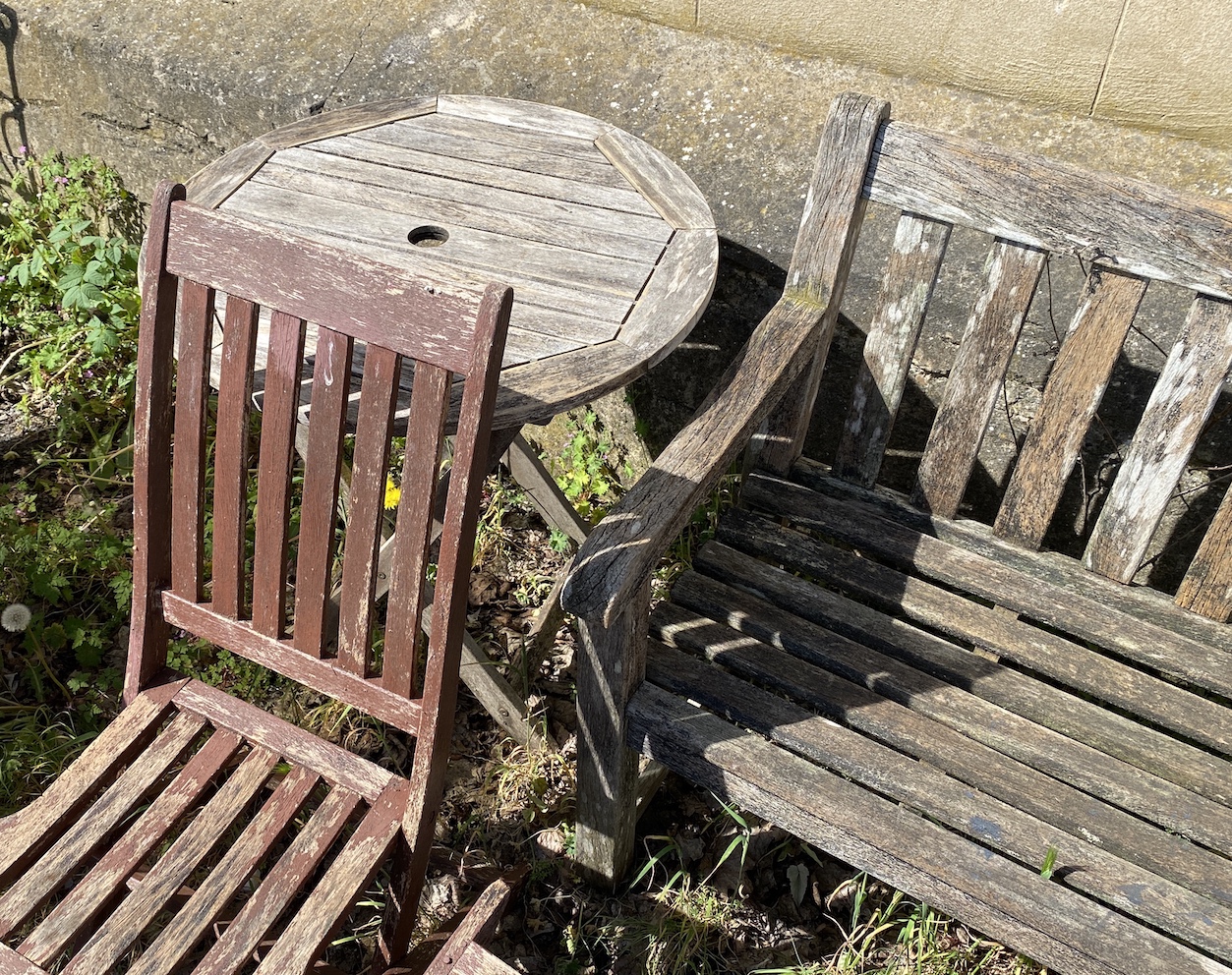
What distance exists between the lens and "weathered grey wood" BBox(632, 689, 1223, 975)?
1.56 metres

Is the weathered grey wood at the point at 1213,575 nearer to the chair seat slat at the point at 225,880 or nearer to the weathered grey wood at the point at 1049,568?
the weathered grey wood at the point at 1049,568

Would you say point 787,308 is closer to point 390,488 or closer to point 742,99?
point 742,99

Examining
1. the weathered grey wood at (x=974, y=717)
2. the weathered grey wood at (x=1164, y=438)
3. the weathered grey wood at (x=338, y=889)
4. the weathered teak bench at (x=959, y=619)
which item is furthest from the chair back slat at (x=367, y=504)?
the weathered grey wood at (x=1164, y=438)

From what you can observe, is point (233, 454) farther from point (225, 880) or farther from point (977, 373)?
point (977, 373)

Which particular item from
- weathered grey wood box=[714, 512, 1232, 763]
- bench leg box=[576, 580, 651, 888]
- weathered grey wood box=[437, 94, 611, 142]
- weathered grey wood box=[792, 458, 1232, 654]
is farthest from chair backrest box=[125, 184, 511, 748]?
weathered grey wood box=[792, 458, 1232, 654]

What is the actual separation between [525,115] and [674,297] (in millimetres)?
801

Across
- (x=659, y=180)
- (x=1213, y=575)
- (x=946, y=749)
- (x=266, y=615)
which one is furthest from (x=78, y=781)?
(x=1213, y=575)

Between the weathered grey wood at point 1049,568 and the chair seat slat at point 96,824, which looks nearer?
the chair seat slat at point 96,824

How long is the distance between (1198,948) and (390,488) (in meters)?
2.04

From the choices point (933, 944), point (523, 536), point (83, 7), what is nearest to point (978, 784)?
point (933, 944)

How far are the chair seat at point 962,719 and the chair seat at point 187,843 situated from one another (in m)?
0.53

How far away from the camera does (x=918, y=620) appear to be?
201cm

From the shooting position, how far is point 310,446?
1.57m

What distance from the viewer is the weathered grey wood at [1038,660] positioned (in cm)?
178
